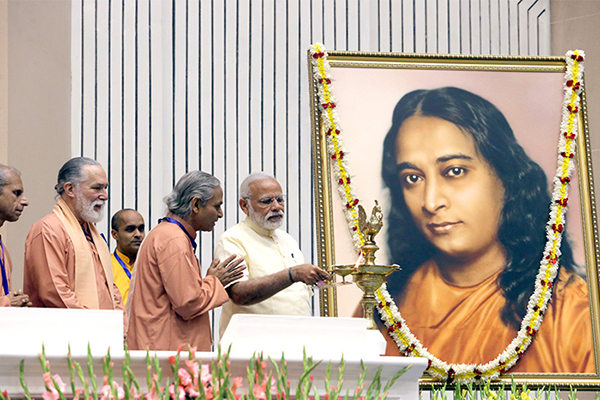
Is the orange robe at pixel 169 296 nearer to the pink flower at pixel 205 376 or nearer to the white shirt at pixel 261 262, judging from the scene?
the white shirt at pixel 261 262

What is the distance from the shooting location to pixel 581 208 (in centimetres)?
576

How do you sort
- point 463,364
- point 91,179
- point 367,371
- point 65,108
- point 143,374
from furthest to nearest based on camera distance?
point 65,108 → point 463,364 → point 91,179 → point 367,371 → point 143,374

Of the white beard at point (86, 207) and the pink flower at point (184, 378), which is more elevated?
the white beard at point (86, 207)

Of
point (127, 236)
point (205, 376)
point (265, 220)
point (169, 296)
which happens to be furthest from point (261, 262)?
point (205, 376)

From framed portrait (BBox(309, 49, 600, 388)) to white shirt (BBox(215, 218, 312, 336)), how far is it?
2.23 feet

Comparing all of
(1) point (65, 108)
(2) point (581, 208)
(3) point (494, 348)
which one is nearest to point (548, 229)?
(2) point (581, 208)

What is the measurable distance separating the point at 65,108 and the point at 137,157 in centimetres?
70

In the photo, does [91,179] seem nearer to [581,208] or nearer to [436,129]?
[436,129]

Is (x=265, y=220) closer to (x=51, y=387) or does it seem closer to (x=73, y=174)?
(x=73, y=174)

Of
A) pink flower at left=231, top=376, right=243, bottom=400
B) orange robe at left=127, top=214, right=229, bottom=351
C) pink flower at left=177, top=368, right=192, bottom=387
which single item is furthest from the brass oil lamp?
pink flower at left=177, top=368, right=192, bottom=387

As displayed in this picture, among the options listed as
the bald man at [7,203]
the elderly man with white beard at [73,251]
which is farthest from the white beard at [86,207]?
the bald man at [7,203]

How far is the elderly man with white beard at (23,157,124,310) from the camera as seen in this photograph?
392 cm

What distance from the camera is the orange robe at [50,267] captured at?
388 centimetres

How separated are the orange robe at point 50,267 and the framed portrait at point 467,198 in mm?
1796
